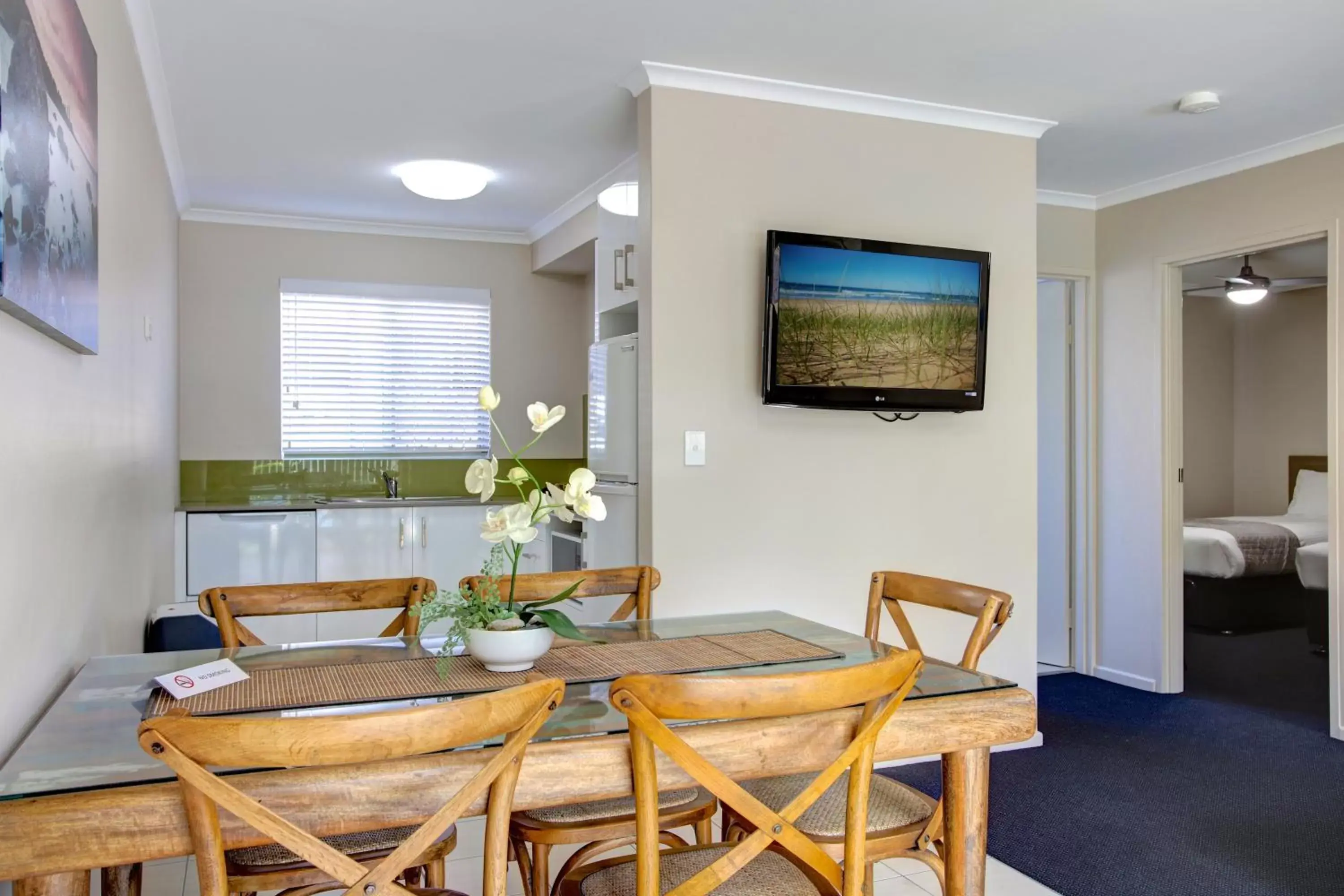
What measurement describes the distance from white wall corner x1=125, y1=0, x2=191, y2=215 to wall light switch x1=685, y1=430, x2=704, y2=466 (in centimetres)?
206

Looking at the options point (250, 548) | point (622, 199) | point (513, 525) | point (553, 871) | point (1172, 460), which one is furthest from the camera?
point (250, 548)

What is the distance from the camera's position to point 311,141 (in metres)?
4.21

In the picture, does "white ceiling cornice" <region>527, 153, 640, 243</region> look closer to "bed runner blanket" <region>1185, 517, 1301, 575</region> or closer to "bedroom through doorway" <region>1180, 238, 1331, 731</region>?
"bedroom through doorway" <region>1180, 238, 1331, 731</region>

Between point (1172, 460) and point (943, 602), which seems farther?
point (1172, 460)

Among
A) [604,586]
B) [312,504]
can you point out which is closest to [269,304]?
[312,504]

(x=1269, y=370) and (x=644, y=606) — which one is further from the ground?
(x=1269, y=370)

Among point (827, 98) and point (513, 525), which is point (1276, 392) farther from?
point (513, 525)

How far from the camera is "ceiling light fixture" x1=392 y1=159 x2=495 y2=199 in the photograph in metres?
4.36

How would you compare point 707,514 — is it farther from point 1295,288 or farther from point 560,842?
point 1295,288

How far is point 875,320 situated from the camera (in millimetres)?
3633

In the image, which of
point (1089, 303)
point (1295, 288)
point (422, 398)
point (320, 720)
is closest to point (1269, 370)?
point (1295, 288)

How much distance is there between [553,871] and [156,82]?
2.89m

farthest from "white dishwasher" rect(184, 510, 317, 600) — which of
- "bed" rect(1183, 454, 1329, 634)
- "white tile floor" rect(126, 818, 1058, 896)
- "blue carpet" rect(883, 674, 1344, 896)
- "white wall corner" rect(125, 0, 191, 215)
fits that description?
"bed" rect(1183, 454, 1329, 634)

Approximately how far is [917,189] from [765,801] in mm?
2569
